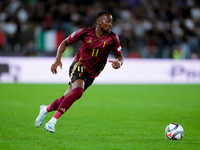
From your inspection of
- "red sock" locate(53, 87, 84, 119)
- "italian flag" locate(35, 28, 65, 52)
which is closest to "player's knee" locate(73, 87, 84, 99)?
"red sock" locate(53, 87, 84, 119)

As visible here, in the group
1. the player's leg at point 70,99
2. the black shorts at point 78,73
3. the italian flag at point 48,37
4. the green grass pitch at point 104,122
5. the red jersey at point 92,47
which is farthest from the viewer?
the italian flag at point 48,37

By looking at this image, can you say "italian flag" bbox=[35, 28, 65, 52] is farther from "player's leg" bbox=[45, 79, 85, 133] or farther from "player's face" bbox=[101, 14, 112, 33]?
"player's leg" bbox=[45, 79, 85, 133]

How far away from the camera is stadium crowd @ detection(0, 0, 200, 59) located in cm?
2006

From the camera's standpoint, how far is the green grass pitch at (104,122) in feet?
18.0

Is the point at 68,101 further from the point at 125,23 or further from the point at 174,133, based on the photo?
the point at 125,23

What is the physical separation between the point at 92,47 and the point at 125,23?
54.1 ft

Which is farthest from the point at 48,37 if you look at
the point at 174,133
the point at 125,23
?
the point at 174,133

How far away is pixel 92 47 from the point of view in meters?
6.32

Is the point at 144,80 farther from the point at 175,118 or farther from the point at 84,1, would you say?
the point at 175,118

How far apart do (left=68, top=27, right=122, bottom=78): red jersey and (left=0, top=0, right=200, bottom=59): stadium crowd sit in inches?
478

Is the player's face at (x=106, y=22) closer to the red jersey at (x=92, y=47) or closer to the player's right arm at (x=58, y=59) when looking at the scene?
the red jersey at (x=92, y=47)

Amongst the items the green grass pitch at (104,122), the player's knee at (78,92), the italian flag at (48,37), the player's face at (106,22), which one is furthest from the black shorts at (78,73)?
the italian flag at (48,37)

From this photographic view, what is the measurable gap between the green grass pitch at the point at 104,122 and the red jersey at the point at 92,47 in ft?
4.03

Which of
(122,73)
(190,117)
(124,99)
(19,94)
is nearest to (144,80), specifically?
(122,73)
